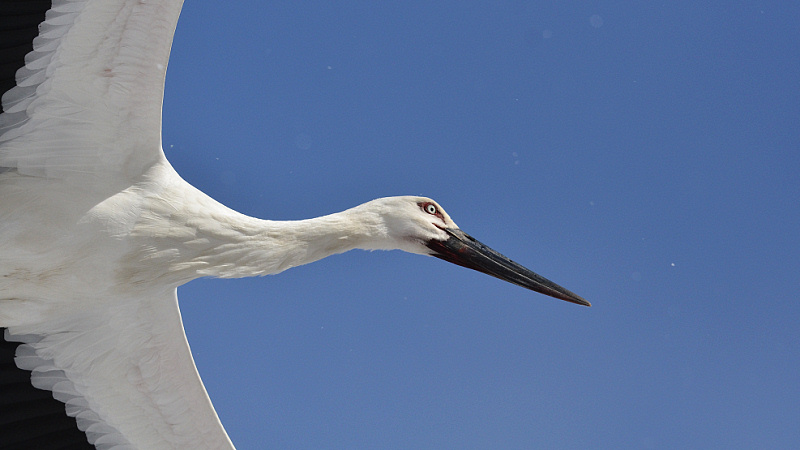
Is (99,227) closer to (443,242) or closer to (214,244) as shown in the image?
(214,244)

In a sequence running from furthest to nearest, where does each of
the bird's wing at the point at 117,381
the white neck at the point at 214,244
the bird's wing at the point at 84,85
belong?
the bird's wing at the point at 117,381 → the white neck at the point at 214,244 → the bird's wing at the point at 84,85

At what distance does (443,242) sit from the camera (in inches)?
218

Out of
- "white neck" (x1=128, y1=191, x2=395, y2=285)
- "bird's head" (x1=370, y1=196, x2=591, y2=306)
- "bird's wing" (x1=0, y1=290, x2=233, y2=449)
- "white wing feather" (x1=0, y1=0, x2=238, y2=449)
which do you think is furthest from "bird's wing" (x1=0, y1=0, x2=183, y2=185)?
"bird's head" (x1=370, y1=196, x2=591, y2=306)

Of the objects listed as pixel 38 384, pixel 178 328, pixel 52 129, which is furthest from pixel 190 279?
pixel 38 384

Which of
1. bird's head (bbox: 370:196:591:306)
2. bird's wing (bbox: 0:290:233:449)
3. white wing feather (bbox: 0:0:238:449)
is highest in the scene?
bird's head (bbox: 370:196:591:306)

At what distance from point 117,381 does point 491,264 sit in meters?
2.81

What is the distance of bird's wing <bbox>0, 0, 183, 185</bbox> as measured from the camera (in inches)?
159

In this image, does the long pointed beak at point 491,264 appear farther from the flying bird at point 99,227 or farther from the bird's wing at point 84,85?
the bird's wing at point 84,85

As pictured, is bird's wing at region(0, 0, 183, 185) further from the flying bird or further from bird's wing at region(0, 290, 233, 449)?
bird's wing at region(0, 290, 233, 449)

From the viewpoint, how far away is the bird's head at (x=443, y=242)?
5242mm

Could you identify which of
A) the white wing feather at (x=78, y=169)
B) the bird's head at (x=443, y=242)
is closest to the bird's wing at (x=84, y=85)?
the white wing feather at (x=78, y=169)

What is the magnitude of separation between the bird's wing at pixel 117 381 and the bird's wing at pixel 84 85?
1.00 meters

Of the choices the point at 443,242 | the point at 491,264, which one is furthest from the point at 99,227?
the point at 491,264

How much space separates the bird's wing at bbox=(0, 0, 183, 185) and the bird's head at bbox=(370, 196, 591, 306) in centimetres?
161
